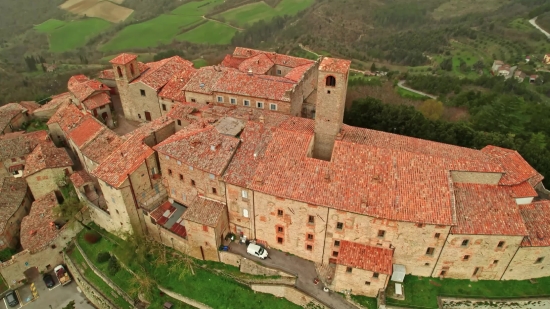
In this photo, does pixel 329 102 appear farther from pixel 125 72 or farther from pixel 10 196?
pixel 10 196

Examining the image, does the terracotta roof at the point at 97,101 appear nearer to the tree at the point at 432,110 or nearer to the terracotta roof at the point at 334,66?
the terracotta roof at the point at 334,66

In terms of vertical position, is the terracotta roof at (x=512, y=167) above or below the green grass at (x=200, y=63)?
above

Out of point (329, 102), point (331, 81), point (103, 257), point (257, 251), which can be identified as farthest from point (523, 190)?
point (103, 257)

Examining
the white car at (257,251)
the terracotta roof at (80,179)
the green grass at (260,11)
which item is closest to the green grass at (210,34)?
the green grass at (260,11)

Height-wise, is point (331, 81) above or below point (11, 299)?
above

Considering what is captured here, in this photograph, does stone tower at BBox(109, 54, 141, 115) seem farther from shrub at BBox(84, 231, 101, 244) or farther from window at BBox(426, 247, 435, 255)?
window at BBox(426, 247, 435, 255)

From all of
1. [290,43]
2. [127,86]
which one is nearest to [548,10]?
[290,43]

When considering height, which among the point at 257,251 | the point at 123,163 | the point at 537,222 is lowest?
the point at 257,251
